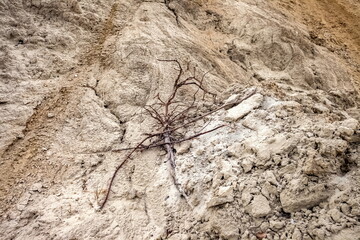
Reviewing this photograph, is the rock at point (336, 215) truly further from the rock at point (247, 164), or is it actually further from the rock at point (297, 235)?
the rock at point (247, 164)

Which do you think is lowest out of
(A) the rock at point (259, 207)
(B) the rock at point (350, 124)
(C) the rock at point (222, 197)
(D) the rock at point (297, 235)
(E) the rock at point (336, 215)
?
(C) the rock at point (222, 197)

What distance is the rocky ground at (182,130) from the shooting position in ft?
4.94

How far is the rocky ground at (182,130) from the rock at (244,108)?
0.05 ft

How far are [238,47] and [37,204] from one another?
278 cm

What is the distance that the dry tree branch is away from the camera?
207 centimetres

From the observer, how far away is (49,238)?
1628mm

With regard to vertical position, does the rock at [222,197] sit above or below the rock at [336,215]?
below

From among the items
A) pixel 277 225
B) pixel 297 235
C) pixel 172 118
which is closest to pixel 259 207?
pixel 277 225

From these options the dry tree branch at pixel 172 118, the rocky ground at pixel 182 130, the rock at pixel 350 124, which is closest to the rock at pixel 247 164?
the rocky ground at pixel 182 130

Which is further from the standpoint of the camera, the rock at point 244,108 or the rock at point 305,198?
the rock at point 244,108

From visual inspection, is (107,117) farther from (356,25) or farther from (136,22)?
(356,25)

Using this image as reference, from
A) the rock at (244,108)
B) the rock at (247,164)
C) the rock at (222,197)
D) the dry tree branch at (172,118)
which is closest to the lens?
the rock at (222,197)

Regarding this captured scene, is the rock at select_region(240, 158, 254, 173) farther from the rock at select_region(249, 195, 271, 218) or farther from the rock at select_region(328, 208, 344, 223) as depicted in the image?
the rock at select_region(328, 208, 344, 223)

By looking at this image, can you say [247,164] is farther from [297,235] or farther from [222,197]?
[297,235]
